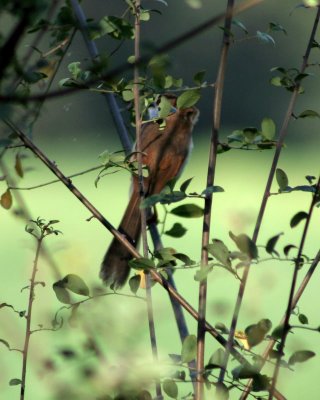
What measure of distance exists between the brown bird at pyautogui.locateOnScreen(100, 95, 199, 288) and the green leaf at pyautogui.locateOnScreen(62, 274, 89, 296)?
0.30 m

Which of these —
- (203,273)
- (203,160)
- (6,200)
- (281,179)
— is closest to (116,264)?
(6,200)

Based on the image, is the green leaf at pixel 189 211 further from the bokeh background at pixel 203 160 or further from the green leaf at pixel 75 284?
the bokeh background at pixel 203 160

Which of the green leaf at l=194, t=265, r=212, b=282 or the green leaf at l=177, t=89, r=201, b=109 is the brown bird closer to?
the green leaf at l=177, t=89, r=201, b=109

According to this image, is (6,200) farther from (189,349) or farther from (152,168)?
(152,168)

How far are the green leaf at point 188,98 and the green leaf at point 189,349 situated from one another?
0.32 meters

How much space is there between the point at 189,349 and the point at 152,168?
1.20m

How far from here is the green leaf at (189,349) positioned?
3.50 feet

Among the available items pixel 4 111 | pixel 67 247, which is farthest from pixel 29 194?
pixel 4 111

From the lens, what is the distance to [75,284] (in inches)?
45.8

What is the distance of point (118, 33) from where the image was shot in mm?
1236

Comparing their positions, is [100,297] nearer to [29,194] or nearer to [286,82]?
[286,82]

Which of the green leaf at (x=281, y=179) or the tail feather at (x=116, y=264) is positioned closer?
the green leaf at (x=281, y=179)

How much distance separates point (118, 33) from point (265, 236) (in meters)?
6.76

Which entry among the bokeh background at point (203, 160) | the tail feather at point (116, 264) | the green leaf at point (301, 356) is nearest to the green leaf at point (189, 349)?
the green leaf at point (301, 356)
